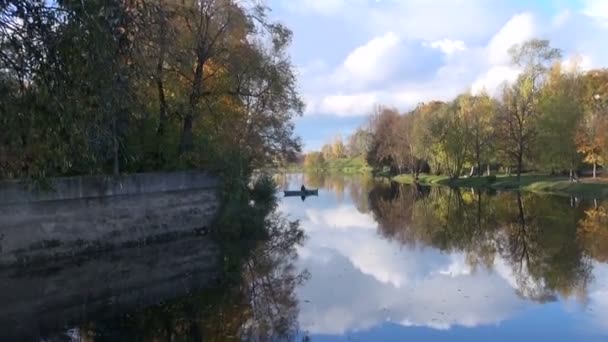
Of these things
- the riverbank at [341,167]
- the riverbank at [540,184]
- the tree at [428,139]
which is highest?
the tree at [428,139]

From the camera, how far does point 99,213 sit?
20406mm

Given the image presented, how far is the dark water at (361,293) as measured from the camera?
35.3 feet

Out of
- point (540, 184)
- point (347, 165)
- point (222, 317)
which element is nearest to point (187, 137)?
point (222, 317)

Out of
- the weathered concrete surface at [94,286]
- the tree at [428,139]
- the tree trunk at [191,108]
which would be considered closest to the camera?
the weathered concrete surface at [94,286]

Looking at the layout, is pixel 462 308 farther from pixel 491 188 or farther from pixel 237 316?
pixel 491 188

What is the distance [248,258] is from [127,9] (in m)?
13.7

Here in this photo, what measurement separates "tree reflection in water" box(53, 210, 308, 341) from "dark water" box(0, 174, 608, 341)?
0.09ft

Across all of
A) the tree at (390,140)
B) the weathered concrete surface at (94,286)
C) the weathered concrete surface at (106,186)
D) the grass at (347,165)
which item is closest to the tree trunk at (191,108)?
the weathered concrete surface at (106,186)

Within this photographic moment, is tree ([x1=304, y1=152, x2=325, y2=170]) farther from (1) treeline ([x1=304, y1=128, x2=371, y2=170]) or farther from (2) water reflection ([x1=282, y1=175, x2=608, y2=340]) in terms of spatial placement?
(2) water reflection ([x1=282, y1=175, x2=608, y2=340])


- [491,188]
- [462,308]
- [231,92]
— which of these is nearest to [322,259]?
[462,308]

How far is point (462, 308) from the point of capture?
12.5 m

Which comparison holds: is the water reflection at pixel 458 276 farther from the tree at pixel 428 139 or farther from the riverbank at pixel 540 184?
the tree at pixel 428 139

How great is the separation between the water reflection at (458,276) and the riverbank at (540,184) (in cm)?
1424

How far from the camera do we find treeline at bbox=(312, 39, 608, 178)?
5247 cm
